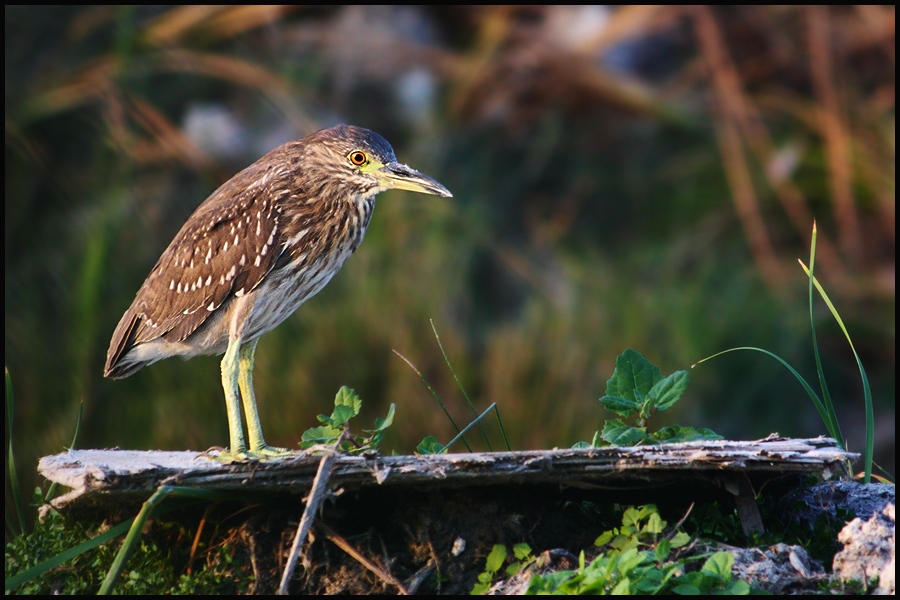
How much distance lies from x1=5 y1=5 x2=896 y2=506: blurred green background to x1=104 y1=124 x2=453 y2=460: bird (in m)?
2.21

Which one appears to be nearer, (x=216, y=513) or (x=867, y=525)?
(x=867, y=525)

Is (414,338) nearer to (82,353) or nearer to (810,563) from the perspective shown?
(82,353)

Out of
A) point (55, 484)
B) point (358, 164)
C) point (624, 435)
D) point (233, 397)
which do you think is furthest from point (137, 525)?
point (358, 164)

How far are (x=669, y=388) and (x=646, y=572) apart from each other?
22.3 inches

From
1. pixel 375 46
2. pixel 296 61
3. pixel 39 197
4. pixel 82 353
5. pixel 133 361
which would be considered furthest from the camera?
pixel 375 46

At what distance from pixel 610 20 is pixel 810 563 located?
814 centimetres

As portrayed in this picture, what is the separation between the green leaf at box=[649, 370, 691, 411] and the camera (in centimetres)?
245

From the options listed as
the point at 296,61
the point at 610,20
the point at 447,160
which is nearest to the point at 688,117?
the point at 610,20

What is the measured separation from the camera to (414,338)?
20.7ft

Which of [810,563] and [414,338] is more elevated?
[810,563]

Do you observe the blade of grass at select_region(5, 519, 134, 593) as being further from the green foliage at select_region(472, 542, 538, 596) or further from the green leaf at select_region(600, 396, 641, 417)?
the green leaf at select_region(600, 396, 641, 417)

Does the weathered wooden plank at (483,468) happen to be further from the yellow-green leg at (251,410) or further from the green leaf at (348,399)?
the yellow-green leg at (251,410)

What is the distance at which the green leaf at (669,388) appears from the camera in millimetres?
2455

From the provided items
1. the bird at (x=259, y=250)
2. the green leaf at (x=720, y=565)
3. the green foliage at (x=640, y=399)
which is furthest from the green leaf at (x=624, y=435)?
the bird at (x=259, y=250)
